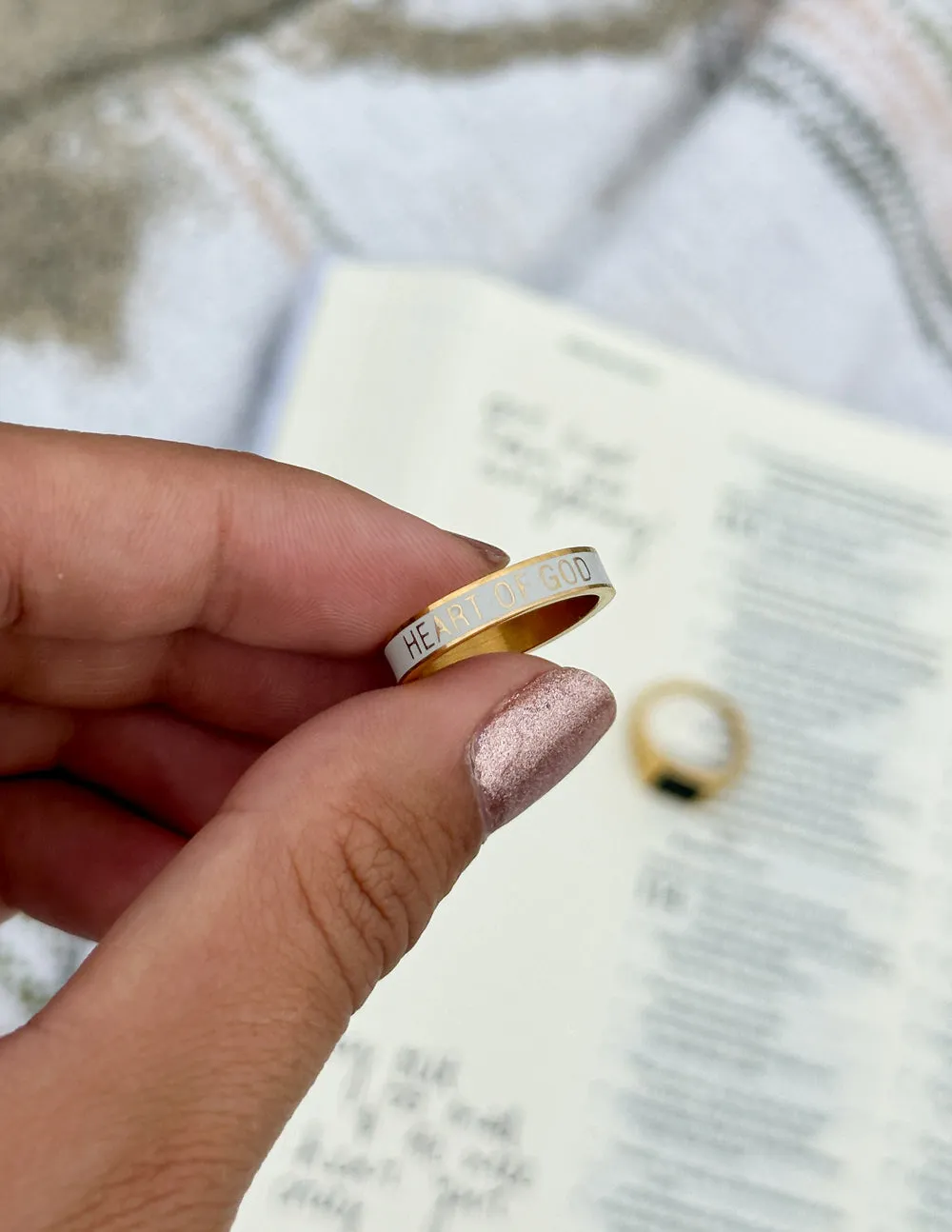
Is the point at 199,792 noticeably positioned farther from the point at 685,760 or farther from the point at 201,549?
the point at 685,760

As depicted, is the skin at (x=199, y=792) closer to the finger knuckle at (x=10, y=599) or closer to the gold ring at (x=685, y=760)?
the finger knuckle at (x=10, y=599)

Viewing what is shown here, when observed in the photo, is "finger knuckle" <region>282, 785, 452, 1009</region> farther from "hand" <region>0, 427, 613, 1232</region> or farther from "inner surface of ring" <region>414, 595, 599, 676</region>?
"inner surface of ring" <region>414, 595, 599, 676</region>

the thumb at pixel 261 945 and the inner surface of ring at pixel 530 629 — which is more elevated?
the inner surface of ring at pixel 530 629

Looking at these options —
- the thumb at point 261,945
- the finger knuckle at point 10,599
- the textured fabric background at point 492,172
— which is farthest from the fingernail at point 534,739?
the textured fabric background at point 492,172

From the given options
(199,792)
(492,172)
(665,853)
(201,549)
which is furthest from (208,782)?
(492,172)

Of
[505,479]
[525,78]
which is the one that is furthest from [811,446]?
[525,78]

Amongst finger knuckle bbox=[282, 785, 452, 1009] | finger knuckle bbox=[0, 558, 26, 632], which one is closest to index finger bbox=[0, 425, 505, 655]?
finger knuckle bbox=[0, 558, 26, 632]
